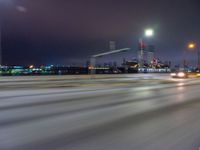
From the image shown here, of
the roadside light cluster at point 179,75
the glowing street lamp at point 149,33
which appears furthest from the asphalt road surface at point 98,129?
the roadside light cluster at point 179,75

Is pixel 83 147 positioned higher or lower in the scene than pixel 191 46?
lower

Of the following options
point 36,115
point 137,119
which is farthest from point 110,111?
point 36,115

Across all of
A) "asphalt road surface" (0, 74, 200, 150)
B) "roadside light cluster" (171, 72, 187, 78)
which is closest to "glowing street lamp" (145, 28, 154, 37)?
"roadside light cluster" (171, 72, 187, 78)

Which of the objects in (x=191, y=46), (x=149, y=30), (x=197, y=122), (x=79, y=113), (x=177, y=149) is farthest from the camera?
(x=191, y=46)

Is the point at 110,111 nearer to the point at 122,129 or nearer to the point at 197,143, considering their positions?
the point at 122,129

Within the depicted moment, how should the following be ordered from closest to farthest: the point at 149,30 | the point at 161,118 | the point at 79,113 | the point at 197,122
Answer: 1. the point at 197,122
2. the point at 161,118
3. the point at 79,113
4. the point at 149,30

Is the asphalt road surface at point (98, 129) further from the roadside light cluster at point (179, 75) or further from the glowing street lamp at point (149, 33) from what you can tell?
the roadside light cluster at point (179, 75)

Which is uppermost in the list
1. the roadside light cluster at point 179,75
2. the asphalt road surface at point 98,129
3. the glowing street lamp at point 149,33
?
the glowing street lamp at point 149,33

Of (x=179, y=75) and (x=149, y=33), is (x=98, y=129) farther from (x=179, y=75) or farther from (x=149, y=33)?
(x=179, y=75)

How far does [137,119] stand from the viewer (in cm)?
984

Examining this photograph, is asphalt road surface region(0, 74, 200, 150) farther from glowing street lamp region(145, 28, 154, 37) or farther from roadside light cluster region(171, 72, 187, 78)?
roadside light cluster region(171, 72, 187, 78)

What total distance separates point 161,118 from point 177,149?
12.7 ft

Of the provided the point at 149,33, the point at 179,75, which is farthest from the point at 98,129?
the point at 179,75

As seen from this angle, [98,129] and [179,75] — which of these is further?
[179,75]
